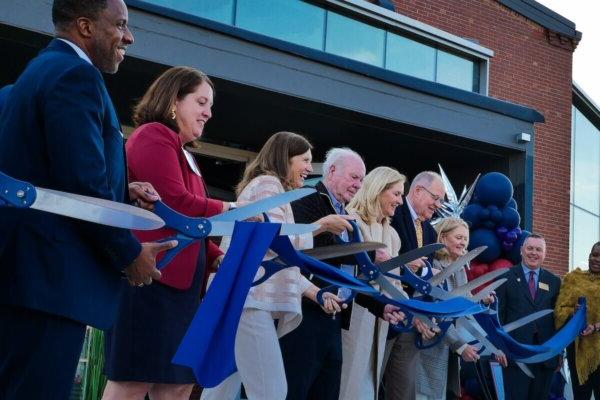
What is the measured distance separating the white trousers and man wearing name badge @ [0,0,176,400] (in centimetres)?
164

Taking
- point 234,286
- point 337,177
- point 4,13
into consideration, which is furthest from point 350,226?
point 4,13

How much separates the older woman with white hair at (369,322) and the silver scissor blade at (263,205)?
219 cm

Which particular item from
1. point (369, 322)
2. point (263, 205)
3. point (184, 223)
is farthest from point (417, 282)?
point (184, 223)

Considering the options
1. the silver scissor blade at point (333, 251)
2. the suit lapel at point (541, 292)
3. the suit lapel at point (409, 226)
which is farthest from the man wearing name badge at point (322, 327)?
the suit lapel at point (541, 292)

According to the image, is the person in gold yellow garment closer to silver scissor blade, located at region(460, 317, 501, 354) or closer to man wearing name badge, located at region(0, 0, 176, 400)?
silver scissor blade, located at region(460, 317, 501, 354)

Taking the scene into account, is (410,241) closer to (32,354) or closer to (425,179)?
(425,179)

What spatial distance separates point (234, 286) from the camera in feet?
9.53

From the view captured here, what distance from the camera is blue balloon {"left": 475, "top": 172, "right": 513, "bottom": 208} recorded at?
8.49 meters

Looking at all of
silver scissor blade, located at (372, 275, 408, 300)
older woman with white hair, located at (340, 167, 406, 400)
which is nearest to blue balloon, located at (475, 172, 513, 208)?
older woman with white hair, located at (340, 167, 406, 400)

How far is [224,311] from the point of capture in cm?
287

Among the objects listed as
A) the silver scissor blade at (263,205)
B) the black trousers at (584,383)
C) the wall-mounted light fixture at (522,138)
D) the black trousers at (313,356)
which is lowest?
the black trousers at (584,383)

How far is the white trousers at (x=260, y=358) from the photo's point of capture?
4016mm

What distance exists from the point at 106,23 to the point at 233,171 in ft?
30.2

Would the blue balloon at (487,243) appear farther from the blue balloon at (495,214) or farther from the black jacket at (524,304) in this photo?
the black jacket at (524,304)
